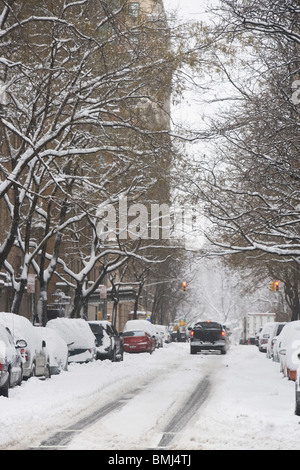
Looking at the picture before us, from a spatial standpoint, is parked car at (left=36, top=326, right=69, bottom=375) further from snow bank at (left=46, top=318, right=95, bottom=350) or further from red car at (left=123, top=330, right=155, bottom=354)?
red car at (left=123, top=330, right=155, bottom=354)

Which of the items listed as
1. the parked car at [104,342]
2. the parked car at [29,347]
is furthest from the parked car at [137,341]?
the parked car at [29,347]

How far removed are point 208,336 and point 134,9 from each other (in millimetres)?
25693

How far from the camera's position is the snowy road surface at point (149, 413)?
10.5 meters

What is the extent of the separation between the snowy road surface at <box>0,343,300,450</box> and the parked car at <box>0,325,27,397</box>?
0.26m

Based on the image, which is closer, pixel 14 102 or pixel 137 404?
pixel 137 404

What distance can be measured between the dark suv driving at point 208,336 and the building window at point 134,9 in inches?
926

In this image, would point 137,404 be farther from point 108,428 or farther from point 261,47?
point 261,47

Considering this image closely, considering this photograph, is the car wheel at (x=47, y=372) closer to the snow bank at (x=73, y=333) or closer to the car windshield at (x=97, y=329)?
the snow bank at (x=73, y=333)

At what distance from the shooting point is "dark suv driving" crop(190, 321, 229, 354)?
42.3 m

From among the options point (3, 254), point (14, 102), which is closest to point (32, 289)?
point (3, 254)

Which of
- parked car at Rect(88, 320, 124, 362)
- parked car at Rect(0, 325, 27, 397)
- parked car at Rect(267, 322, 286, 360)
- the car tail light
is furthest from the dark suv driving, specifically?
parked car at Rect(0, 325, 27, 397)

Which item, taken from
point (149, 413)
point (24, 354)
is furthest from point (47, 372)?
point (149, 413)
